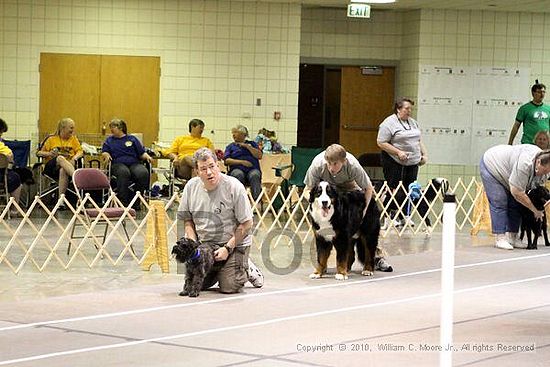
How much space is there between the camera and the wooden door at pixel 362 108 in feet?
53.7

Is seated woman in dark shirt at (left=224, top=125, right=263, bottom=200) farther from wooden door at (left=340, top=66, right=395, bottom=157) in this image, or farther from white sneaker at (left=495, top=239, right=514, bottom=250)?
wooden door at (left=340, top=66, right=395, bottom=157)

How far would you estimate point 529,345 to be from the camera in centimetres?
551

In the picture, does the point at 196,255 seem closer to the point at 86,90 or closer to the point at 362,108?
the point at 86,90

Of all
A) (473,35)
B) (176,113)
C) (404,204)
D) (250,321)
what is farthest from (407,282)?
(473,35)

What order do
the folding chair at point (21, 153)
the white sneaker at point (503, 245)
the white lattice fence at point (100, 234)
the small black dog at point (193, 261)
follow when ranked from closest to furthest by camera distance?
the small black dog at point (193, 261)
the white lattice fence at point (100, 234)
the white sneaker at point (503, 245)
the folding chair at point (21, 153)

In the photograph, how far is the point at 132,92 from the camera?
14695 mm

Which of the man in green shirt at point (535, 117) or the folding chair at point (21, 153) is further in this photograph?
the folding chair at point (21, 153)

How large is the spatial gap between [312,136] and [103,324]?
11.1 meters

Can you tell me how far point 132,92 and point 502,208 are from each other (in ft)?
21.1

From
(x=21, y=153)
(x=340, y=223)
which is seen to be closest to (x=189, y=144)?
(x=21, y=153)

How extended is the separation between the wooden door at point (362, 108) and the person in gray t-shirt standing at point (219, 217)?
31.0 feet

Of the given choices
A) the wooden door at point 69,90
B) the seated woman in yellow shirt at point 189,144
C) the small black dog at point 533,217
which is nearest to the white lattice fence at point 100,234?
the seated woman in yellow shirt at point 189,144

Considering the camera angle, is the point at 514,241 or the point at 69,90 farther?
the point at 69,90

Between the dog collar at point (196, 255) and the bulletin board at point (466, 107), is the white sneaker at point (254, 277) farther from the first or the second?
the bulletin board at point (466, 107)
